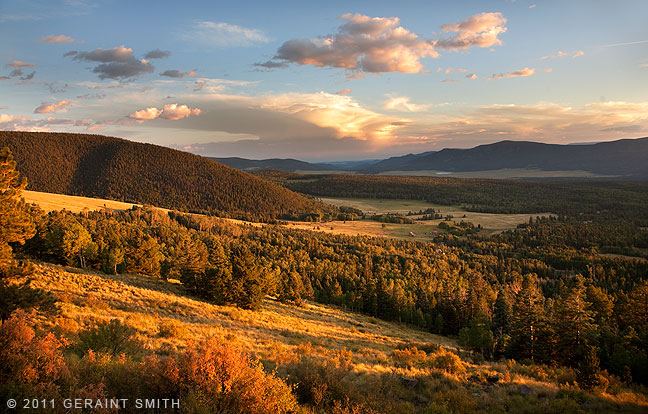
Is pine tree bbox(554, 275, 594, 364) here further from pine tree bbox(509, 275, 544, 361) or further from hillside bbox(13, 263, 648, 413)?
hillside bbox(13, 263, 648, 413)

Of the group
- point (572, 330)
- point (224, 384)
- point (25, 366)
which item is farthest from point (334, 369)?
point (572, 330)

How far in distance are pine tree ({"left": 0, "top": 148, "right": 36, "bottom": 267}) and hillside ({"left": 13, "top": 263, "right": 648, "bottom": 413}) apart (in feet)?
17.5

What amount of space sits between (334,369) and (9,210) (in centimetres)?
2181

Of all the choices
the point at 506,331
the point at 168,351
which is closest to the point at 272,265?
the point at 506,331

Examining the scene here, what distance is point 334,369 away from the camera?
14.6 meters

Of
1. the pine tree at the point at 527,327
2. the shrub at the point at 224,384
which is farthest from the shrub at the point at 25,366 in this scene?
the pine tree at the point at 527,327

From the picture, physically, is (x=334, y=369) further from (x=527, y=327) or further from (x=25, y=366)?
(x=527, y=327)

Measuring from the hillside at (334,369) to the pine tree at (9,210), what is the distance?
5.33 meters

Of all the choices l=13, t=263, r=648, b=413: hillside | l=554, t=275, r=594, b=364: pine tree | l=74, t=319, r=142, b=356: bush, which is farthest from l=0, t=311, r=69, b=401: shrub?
l=554, t=275, r=594, b=364: pine tree

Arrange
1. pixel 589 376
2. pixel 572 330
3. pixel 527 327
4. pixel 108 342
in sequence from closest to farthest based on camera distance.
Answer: pixel 108 342 → pixel 589 376 → pixel 572 330 → pixel 527 327

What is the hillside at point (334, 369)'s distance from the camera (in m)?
13.7

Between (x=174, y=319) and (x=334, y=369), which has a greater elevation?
(x=334, y=369)

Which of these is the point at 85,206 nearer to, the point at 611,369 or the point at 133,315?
the point at 133,315

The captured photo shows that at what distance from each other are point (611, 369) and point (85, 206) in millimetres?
196014
